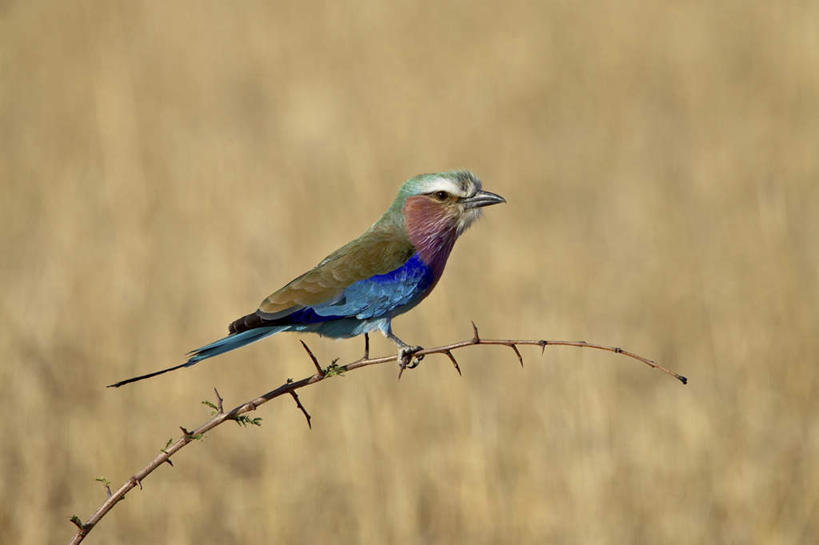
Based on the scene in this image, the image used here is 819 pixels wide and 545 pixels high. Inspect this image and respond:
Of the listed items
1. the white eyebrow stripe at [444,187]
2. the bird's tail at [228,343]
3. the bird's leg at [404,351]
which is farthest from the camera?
the white eyebrow stripe at [444,187]

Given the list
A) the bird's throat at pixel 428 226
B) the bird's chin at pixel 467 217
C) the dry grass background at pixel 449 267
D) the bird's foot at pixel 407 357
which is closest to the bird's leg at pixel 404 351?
the bird's foot at pixel 407 357

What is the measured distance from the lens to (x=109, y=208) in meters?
8.69

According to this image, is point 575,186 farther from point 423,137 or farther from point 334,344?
point 334,344

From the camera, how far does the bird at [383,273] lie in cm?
289

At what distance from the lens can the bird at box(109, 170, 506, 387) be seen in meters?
2.89

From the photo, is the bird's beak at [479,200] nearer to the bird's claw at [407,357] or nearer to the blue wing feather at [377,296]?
the blue wing feather at [377,296]

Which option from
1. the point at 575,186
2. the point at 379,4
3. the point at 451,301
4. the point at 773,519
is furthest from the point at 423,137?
the point at 773,519

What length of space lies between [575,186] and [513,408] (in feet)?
12.6

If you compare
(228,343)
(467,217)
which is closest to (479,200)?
(467,217)

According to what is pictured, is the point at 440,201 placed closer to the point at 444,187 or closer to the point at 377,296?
the point at 444,187

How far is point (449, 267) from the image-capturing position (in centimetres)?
831

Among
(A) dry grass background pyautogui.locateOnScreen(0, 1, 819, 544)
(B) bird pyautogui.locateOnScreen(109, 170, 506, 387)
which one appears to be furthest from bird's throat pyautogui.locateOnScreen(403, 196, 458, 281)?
(A) dry grass background pyautogui.locateOnScreen(0, 1, 819, 544)

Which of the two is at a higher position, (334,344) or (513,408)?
(334,344)

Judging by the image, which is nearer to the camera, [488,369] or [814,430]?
[814,430]
